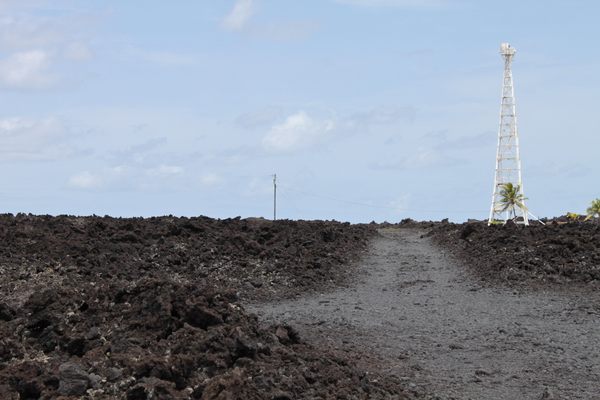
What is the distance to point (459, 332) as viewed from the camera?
47.8 ft

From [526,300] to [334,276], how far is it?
184 inches

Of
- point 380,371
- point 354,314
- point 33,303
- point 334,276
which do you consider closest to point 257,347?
point 380,371

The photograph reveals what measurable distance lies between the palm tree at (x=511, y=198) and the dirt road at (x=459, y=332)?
20837 millimetres

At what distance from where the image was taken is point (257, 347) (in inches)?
383

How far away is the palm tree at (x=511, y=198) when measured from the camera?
42.8 m

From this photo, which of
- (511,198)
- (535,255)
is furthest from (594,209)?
(535,255)

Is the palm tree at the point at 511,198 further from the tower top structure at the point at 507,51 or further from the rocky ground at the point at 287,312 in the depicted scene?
the rocky ground at the point at 287,312

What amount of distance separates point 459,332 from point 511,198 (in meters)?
29.7

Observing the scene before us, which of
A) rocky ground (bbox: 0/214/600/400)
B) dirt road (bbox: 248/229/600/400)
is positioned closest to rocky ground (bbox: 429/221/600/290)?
rocky ground (bbox: 0/214/600/400)

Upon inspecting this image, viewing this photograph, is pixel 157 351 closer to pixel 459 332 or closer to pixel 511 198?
pixel 459 332

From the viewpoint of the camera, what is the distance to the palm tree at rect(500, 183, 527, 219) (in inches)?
1683

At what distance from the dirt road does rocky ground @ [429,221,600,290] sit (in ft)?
2.66

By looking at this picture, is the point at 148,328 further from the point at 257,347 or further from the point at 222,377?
the point at 222,377

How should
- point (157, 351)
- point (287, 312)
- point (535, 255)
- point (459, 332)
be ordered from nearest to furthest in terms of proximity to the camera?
point (157, 351) < point (459, 332) < point (287, 312) < point (535, 255)
